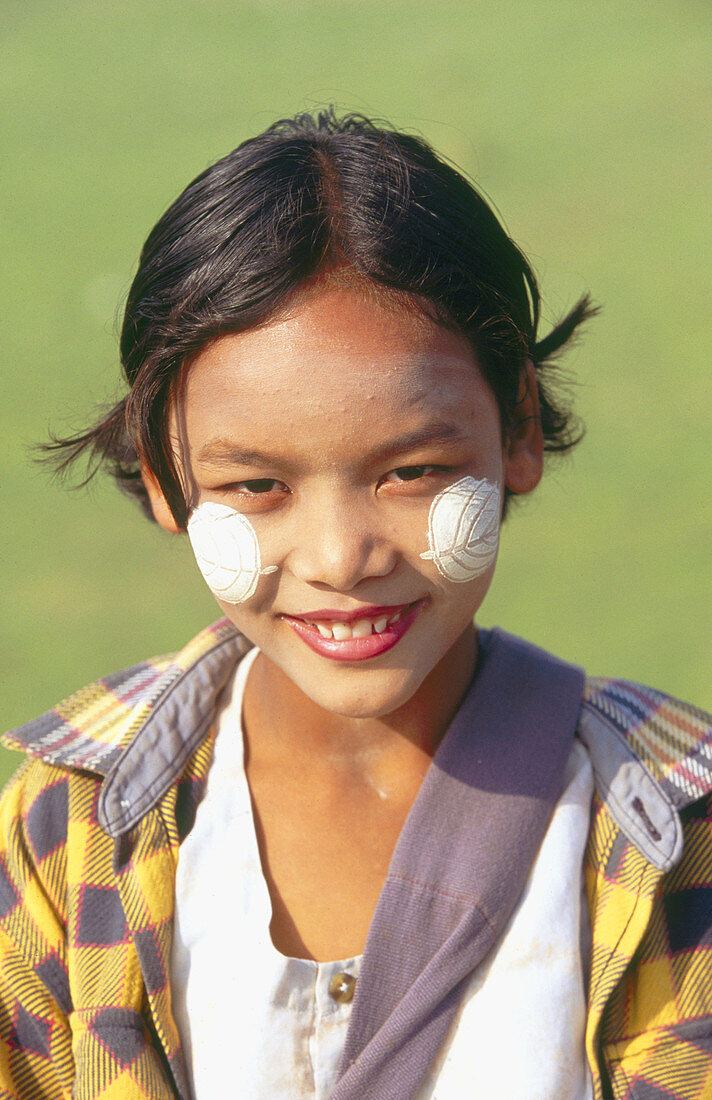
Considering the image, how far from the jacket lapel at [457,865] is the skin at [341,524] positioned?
2.8 inches

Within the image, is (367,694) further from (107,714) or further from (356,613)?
(107,714)

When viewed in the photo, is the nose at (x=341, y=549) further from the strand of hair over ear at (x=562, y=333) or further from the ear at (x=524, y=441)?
the strand of hair over ear at (x=562, y=333)

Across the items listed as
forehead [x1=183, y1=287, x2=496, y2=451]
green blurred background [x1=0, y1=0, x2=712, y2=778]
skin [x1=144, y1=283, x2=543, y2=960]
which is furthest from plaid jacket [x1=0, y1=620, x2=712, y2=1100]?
green blurred background [x1=0, y1=0, x2=712, y2=778]

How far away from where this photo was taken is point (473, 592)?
4.75 ft

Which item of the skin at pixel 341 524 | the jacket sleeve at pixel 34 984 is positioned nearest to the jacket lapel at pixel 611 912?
the skin at pixel 341 524

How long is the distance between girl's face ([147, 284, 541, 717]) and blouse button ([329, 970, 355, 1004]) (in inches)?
12.9

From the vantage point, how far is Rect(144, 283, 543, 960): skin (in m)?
1.31

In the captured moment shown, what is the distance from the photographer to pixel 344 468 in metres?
1.32

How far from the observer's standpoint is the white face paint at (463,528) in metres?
1.38

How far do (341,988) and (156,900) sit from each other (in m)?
0.25

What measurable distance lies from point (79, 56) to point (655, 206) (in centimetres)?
275

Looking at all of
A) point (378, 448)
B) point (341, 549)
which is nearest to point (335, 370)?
point (378, 448)

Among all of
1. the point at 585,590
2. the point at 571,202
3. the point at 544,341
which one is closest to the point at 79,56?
the point at 571,202

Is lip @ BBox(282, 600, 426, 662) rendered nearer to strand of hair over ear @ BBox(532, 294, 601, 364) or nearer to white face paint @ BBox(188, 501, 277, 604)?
white face paint @ BBox(188, 501, 277, 604)
